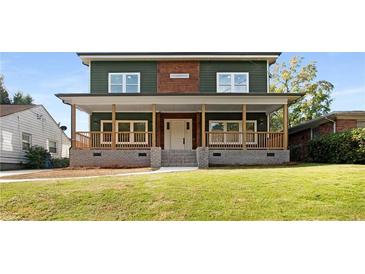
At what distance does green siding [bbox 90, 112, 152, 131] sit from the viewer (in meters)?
15.9

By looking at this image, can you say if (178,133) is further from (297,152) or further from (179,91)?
(297,152)

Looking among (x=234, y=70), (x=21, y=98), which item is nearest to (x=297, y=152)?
(x=234, y=70)

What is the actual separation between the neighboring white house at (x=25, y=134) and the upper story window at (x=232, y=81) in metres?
6.87

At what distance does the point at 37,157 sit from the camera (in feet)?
47.3

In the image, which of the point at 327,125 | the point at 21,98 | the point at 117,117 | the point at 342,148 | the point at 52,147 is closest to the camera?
the point at 342,148

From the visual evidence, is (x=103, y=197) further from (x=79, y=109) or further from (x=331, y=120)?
(x=331, y=120)

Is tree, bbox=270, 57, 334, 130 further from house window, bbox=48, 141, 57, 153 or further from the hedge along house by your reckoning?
house window, bbox=48, 141, 57, 153

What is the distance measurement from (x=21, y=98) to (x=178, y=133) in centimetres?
759

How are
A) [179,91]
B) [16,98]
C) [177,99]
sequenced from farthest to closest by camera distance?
[16,98]
[179,91]
[177,99]

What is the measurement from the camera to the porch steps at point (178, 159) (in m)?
13.3

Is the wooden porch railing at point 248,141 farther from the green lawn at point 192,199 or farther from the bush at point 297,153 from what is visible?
the green lawn at point 192,199

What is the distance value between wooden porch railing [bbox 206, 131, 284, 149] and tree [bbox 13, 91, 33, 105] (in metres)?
8.47

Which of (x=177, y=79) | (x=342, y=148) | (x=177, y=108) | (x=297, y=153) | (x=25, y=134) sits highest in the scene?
(x=177, y=79)

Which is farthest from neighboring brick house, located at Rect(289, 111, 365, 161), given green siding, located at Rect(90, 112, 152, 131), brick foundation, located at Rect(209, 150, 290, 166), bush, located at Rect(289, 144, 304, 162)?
green siding, located at Rect(90, 112, 152, 131)
